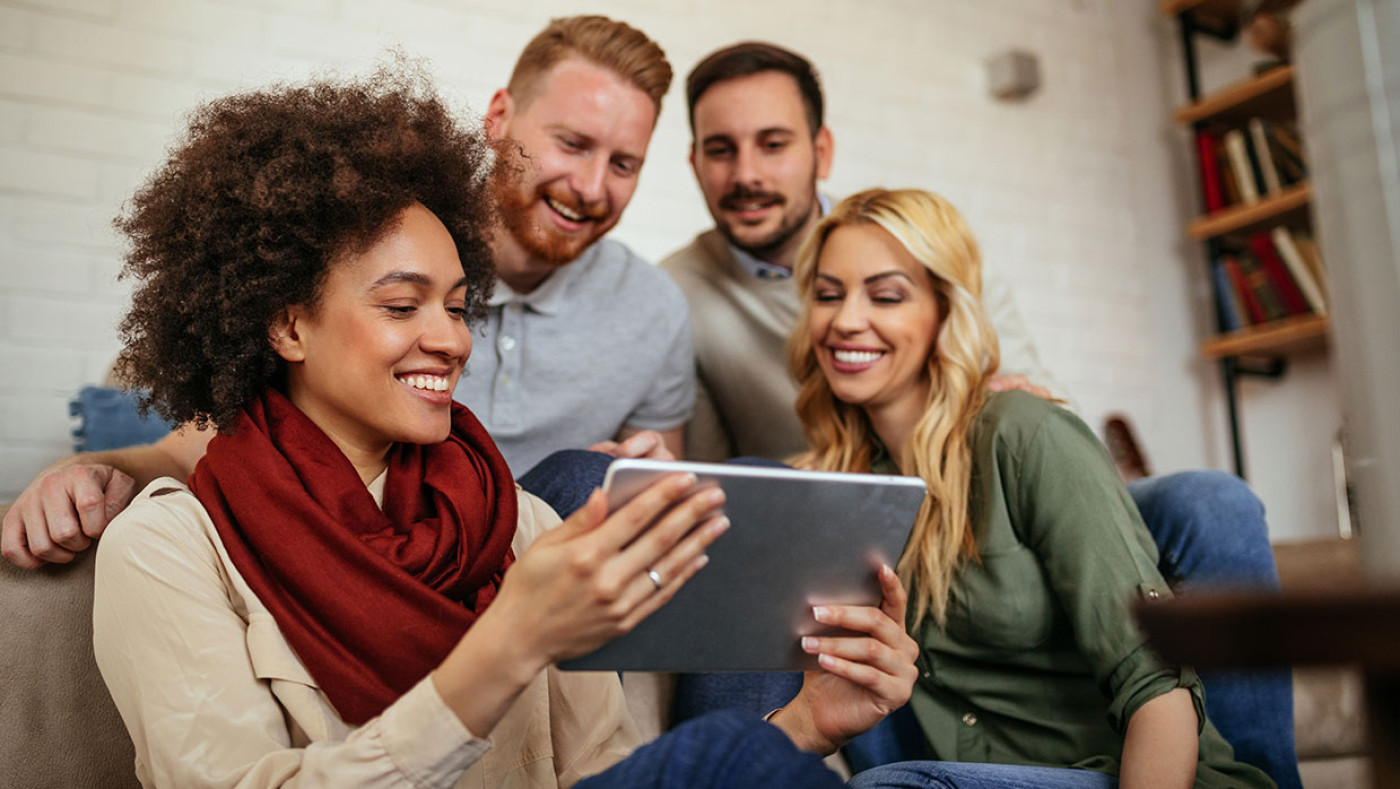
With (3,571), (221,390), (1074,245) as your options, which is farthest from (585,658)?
(1074,245)

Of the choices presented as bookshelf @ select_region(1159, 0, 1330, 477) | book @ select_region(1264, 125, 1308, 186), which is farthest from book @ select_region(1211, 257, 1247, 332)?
book @ select_region(1264, 125, 1308, 186)

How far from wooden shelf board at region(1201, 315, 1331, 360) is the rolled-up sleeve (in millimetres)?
2461

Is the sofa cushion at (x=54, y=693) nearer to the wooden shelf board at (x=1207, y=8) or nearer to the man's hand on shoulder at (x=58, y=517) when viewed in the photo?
Answer: the man's hand on shoulder at (x=58, y=517)

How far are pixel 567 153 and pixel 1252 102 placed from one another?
111 inches

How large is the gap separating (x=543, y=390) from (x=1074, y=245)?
8.55 ft

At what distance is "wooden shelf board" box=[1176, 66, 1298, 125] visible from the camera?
146 inches

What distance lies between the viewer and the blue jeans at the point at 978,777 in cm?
131

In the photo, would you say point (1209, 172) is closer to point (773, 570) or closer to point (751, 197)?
point (751, 197)

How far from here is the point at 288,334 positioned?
1201 millimetres

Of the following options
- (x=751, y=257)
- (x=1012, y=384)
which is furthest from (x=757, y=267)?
(x=1012, y=384)

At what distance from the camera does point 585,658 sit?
0.93 meters

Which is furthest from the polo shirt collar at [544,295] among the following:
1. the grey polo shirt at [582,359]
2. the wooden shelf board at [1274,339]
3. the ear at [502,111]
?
the wooden shelf board at [1274,339]

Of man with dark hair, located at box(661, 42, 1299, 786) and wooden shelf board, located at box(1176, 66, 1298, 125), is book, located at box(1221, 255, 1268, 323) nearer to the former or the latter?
wooden shelf board, located at box(1176, 66, 1298, 125)

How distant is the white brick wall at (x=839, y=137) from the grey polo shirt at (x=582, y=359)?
3.13 feet
